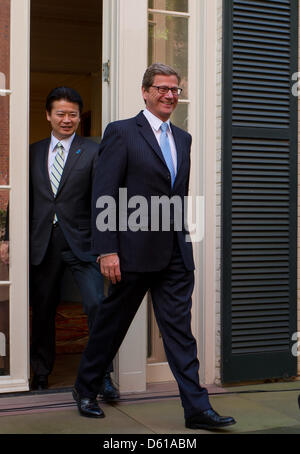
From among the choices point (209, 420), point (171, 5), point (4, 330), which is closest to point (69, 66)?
point (171, 5)

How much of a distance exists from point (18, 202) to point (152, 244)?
1032mm

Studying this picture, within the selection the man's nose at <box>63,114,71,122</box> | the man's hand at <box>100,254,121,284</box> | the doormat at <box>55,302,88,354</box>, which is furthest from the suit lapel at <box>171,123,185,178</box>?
the doormat at <box>55,302,88,354</box>

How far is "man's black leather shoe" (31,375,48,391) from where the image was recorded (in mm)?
4172

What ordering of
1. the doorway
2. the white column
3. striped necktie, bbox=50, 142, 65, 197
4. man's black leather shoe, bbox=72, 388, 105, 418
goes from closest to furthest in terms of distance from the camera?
man's black leather shoe, bbox=72, 388, 105, 418 → striped necktie, bbox=50, 142, 65, 197 → the white column → the doorway

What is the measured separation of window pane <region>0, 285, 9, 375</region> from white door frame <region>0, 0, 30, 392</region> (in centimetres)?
3

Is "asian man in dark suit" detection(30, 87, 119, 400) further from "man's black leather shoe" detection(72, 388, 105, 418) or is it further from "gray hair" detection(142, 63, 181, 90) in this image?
"gray hair" detection(142, 63, 181, 90)

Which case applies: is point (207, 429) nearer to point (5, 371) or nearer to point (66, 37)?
point (5, 371)

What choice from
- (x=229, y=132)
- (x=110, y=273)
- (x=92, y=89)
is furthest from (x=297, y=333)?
(x=92, y=89)

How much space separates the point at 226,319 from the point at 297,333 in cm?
59

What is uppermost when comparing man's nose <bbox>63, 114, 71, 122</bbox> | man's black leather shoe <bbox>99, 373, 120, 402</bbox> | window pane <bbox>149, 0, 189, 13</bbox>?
window pane <bbox>149, 0, 189, 13</bbox>

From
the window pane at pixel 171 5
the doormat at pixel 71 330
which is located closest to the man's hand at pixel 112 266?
the window pane at pixel 171 5

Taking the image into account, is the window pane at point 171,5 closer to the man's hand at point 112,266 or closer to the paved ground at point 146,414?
the man's hand at point 112,266

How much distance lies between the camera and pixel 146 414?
3.72 m

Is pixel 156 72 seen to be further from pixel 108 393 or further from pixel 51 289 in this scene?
pixel 108 393
